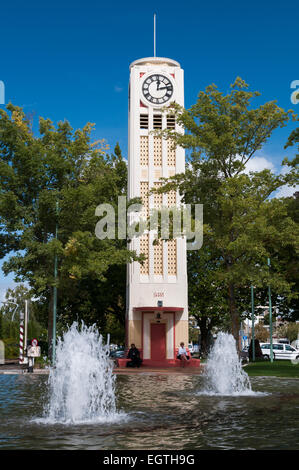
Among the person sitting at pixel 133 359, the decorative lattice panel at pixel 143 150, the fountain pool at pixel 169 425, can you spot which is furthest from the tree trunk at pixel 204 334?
the fountain pool at pixel 169 425

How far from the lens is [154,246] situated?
4275 centimetres

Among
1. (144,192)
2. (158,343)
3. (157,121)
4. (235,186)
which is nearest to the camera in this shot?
(235,186)

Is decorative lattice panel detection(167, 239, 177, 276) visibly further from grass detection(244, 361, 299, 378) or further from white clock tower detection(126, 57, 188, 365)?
grass detection(244, 361, 299, 378)

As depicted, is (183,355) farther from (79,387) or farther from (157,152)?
(79,387)

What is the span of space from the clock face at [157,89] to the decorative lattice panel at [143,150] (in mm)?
2783

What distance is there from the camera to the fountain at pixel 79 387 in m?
12.2

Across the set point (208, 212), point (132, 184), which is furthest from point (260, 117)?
point (132, 184)

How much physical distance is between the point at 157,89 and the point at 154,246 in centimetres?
1167

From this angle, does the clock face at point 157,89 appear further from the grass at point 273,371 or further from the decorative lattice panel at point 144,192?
the grass at point 273,371

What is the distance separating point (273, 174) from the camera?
2908 centimetres

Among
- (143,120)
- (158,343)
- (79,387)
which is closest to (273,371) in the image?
(158,343)

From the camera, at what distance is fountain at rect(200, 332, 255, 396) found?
63.5ft

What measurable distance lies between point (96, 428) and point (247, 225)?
18.0m

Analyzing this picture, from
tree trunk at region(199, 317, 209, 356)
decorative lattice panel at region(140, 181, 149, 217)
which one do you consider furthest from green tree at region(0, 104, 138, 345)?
tree trunk at region(199, 317, 209, 356)
